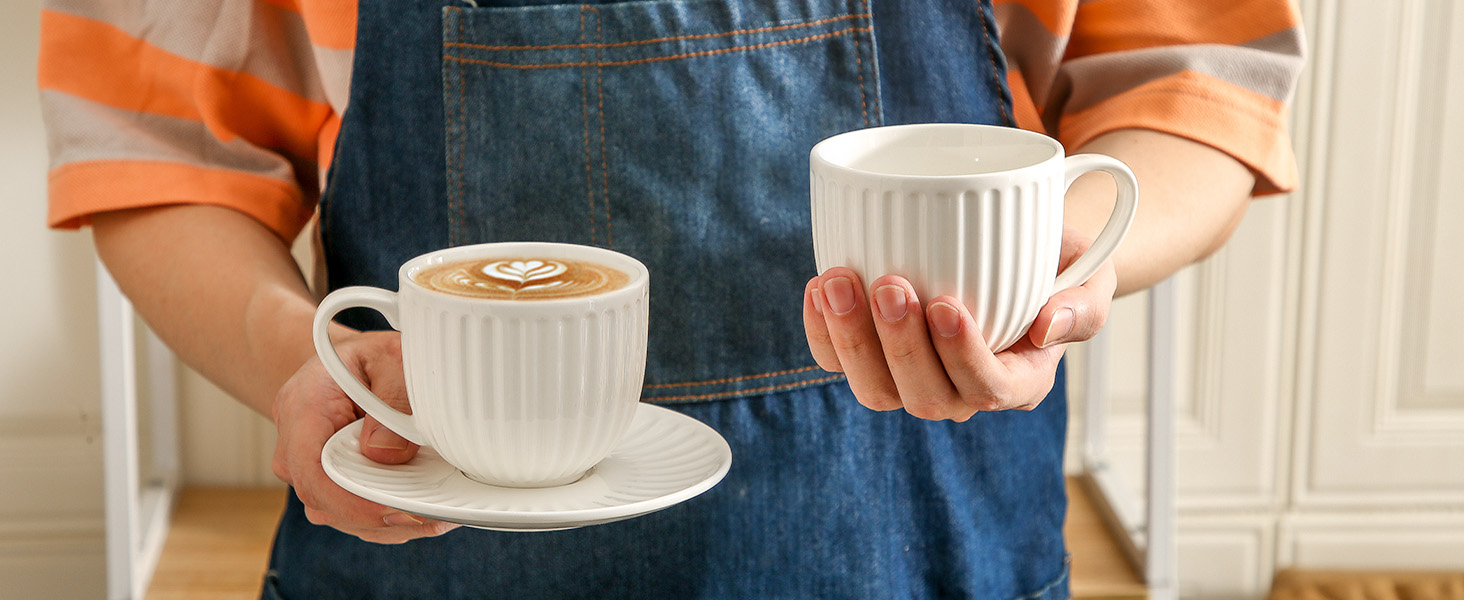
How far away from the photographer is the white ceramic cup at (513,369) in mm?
478

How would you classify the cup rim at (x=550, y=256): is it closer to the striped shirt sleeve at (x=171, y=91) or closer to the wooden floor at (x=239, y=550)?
the striped shirt sleeve at (x=171, y=91)

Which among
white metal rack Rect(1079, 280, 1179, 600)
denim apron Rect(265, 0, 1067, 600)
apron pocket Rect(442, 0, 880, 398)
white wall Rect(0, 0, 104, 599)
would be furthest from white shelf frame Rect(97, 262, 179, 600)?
white metal rack Rect(1079, 280, 1179, 600)

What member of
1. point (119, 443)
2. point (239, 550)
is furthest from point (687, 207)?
point (239, 550)

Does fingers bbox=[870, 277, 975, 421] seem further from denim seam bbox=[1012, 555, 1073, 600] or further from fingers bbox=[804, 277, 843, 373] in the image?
denim seam bbox=[1012, 555, 1073, 600]

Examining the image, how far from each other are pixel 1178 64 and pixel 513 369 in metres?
0.46

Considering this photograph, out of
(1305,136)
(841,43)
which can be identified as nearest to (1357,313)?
(1305,136)

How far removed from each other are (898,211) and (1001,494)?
33 cm

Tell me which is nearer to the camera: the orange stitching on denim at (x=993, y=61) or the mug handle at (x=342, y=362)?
the mug handle at (x=342, y=362)

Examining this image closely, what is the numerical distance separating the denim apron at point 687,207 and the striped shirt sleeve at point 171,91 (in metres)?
0.09

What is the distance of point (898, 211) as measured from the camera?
1.52 ft

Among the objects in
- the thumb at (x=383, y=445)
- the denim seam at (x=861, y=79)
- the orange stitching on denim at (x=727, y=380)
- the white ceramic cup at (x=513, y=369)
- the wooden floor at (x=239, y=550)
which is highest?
the denim seam at (x=861, y=79)

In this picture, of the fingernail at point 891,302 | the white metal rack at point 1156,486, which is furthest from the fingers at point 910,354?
the white metal rack at point 1156,486

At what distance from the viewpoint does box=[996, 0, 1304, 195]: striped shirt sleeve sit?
2.24 feet

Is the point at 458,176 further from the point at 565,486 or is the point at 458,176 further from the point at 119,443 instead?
the point at 119,443
